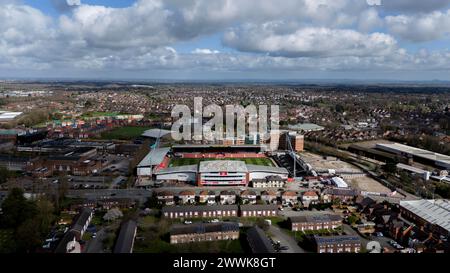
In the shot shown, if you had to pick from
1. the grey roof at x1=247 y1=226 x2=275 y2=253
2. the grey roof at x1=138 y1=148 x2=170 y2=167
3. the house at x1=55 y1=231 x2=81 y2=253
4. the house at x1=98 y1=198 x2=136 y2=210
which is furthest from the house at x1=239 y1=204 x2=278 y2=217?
the grey roof at x1=138 y1=148 x2=170 y2=167

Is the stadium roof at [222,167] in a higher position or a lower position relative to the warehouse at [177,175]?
higher

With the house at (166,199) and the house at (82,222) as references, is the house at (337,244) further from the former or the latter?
the house at (82,222)

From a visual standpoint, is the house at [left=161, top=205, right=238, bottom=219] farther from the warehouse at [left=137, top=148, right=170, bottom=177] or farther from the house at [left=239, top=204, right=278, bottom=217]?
the warehouse at [left=137, top=148, right=170, bottom=177]

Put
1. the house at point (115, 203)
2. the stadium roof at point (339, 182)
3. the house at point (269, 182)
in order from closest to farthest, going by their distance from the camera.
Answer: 1. the house at point (115, 203)
2. the stadium roof at point (339, 182)
3. the house at point (269, 182)

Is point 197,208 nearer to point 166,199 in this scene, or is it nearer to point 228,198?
point 166,199

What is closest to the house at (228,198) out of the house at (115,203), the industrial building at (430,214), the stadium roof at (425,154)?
the house at (115,203)

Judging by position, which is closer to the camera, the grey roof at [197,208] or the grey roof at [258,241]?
the grey roof at [258,241]
